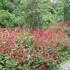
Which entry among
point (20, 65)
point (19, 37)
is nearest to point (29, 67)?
point (20, 65)

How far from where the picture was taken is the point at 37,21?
32.0 ft

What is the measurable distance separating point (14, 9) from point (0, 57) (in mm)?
8914

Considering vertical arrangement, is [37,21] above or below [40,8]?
below

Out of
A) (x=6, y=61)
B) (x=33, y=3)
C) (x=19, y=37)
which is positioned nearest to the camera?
(x=6, y=61)

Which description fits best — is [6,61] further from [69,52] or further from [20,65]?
[69,52]

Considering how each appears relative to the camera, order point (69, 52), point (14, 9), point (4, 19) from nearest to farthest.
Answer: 1. point (69, 52)
2. point (4, 19)
3. point (14, 9)

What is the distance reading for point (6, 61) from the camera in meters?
4.09

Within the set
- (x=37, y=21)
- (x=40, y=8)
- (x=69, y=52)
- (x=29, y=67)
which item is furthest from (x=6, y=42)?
(x=40, y=8)

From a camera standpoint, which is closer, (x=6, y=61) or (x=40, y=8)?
(x=6, y=61)

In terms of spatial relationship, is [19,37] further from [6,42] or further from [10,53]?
[10,53]

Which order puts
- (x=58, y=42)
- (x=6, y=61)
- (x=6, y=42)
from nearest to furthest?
1. (x=6, y=61)
2. (x=6, y=42)
3. (x=58, y=42)

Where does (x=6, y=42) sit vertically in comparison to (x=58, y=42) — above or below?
above

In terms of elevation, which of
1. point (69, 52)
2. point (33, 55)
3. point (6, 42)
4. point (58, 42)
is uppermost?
point (6, 42)

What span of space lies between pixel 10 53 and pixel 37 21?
18.7 ft
